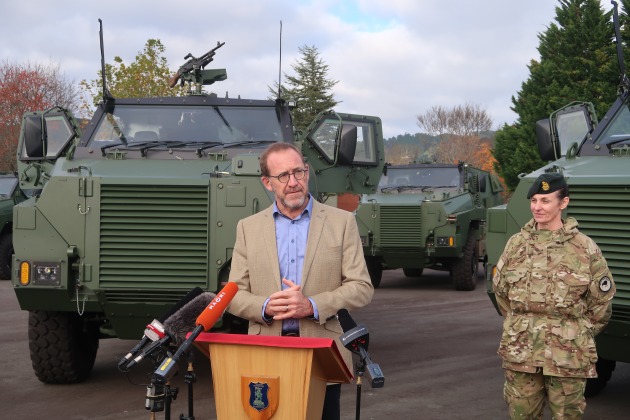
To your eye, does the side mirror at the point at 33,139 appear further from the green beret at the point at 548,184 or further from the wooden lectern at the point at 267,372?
the wooden lectern at the point at 267,372

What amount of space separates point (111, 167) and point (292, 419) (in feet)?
13.7

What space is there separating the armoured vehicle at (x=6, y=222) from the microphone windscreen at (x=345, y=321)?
1421cm

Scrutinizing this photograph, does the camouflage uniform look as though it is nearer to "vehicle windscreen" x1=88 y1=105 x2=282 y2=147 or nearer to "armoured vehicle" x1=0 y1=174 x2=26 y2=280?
"vehicle windscreen" x1=88 y1=105 x2=282 y2=147

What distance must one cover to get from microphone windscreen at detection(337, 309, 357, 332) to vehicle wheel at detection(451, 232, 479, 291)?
39.6ft

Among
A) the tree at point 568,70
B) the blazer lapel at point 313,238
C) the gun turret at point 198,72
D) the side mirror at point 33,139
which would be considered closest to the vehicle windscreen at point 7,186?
the gun turret at point 198,72

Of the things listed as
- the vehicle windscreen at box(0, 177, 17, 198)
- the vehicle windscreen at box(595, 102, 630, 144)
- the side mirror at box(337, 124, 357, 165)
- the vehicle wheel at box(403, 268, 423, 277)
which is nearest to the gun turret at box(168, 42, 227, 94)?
the side mirror at box(337, 124, 357, 165)

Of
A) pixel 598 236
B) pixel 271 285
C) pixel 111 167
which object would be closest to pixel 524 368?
pixel 271 285

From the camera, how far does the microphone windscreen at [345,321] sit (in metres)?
3.48

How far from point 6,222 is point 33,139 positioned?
369 inches

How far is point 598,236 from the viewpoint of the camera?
593cm

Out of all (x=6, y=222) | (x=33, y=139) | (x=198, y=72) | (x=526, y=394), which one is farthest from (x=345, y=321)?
(x=6, y=222)

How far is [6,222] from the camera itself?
16734mm

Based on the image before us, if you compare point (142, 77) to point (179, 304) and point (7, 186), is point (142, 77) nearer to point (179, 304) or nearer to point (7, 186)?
point (7, 186)

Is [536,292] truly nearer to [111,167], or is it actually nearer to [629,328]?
[629,328]
